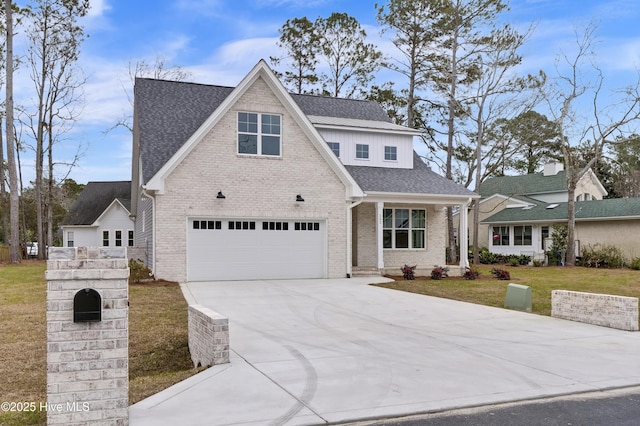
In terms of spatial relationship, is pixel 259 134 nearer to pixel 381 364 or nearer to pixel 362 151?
pixel 362 151

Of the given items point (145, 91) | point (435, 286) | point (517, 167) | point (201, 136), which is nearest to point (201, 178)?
point (201, 136)

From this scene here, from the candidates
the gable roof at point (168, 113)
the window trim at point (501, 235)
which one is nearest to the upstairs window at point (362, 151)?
the gable roof at point (168, 113)

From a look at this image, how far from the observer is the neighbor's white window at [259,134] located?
1867 cm

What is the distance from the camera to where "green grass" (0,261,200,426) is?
6.46m

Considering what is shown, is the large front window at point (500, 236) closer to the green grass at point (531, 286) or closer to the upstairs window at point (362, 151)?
the green grass at point (531, 286)

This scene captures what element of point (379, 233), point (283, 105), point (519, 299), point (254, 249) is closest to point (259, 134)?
point (283, 105)

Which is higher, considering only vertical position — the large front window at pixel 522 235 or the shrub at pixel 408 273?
the large front window at pixel 522 235

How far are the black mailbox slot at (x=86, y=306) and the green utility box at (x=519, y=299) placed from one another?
10.6 meters

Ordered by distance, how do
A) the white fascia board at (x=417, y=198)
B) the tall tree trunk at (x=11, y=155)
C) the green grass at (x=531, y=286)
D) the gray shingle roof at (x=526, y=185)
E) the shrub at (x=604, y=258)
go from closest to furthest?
the green grass at (x=531, y=286)
the white fascia board at (x=417, y=198)
the tall tree trunk at (x=11, y=155)
the shrub at (x=604, y=258)
the gray shingle roof at (x=526, y=185)

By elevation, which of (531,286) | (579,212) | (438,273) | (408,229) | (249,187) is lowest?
(531,286)

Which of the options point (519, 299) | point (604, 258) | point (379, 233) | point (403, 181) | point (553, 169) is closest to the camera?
point (519, 299)

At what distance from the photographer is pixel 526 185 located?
40906 mm

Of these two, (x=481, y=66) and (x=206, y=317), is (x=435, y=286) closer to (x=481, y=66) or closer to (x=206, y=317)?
(x=206, y=317)

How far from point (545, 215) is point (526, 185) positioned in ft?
25.2
